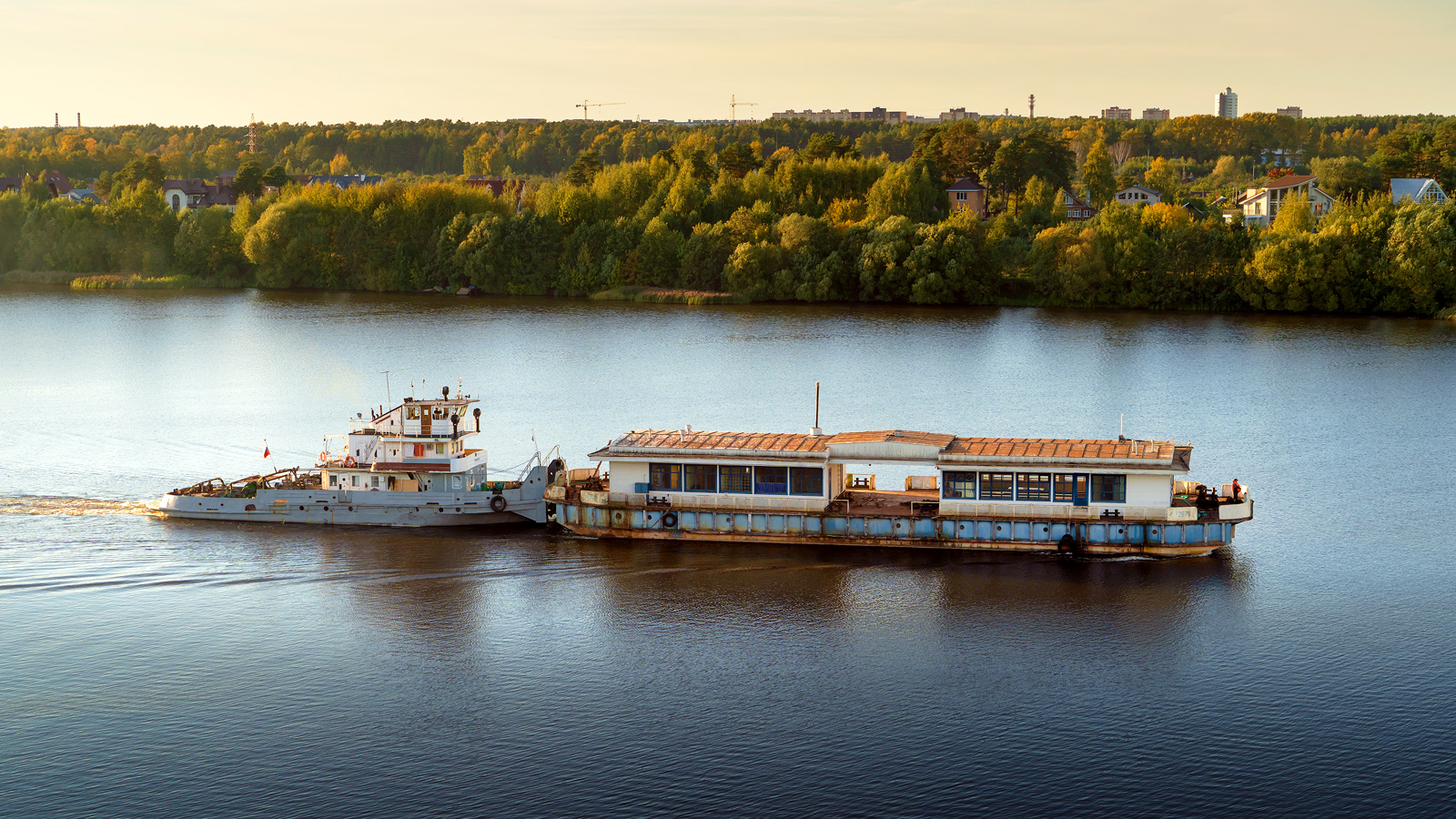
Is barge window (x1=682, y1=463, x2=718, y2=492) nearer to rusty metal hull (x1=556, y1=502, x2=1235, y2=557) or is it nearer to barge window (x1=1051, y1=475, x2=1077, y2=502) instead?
rusty metal hull (x1=556, y1=502, x2=1235, y2=557)

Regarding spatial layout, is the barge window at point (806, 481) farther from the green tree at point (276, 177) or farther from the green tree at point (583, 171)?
the green tree at point (276, 177)

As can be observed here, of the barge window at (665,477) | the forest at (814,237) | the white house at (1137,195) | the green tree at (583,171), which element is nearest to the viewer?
the barge window at (665,477)

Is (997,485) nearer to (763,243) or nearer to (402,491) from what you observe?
(402,491)

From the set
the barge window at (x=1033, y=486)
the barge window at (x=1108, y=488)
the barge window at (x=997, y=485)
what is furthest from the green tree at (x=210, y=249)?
the barge window at (x=1108, y=488)

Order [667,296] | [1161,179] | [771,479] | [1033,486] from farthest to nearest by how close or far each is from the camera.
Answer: [1161,179], [667,296], [771,479], [1033,486]

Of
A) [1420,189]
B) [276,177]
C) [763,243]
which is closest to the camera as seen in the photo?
[763,243]

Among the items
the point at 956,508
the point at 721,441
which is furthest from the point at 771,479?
the point at 956,508
